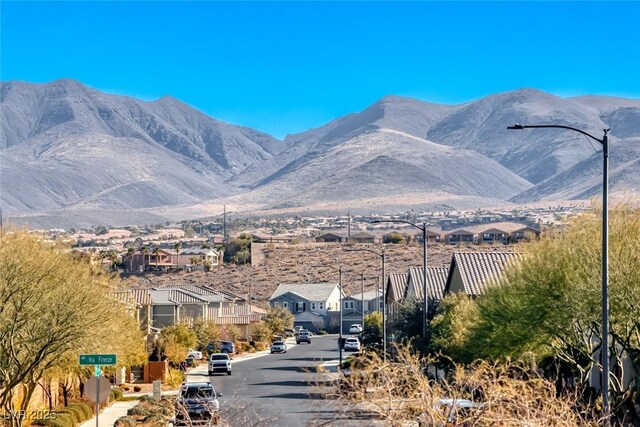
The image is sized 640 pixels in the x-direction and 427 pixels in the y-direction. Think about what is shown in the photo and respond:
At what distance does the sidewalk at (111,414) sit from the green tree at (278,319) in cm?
6590

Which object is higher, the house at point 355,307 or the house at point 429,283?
the house at point 429,283

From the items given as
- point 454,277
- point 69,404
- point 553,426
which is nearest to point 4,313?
point 69,404

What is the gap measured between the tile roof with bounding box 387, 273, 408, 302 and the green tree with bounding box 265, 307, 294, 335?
3139 cm

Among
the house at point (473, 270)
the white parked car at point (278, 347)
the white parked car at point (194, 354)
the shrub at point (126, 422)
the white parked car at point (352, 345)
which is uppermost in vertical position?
the house at point (473, 270)

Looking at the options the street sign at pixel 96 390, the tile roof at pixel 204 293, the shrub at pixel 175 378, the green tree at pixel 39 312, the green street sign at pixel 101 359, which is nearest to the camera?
the green street sign at pixel 101 359

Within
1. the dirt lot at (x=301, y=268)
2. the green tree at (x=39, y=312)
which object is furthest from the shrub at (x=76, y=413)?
the dirt lot at (x=301, y=268)

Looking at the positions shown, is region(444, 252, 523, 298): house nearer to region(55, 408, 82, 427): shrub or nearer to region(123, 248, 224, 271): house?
region(55, 408, 82, 427): shrub

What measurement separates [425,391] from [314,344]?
94416 millimetres

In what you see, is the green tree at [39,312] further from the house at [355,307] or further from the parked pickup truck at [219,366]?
the house at [355,307]

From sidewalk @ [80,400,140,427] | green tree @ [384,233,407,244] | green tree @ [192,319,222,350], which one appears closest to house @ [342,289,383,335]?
green tree @ [384,233,407,244]

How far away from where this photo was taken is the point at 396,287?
86.7 m

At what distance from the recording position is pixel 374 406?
1958cm

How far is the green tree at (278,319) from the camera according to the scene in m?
121

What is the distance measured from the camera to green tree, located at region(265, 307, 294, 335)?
121 m
